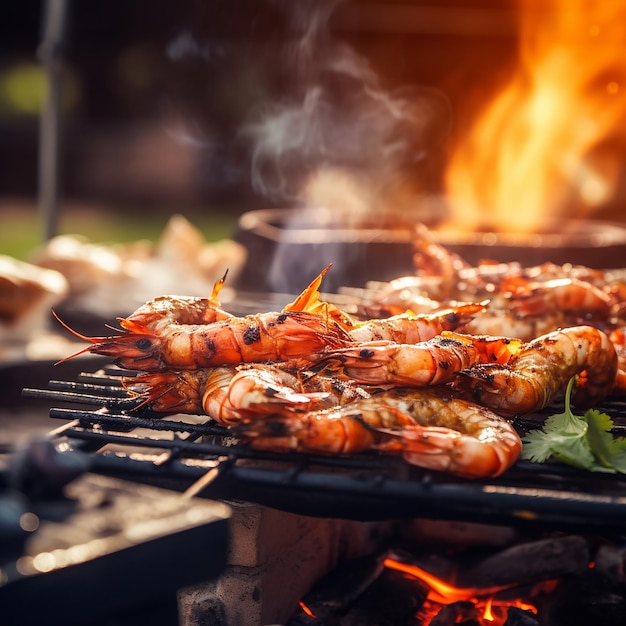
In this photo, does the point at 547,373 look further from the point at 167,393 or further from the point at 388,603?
the point at 167,393

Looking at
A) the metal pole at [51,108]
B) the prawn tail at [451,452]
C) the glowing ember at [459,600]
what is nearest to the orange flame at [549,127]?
the metal pole at [51,108]

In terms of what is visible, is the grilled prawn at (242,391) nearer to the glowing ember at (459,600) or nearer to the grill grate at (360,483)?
the grill grate at (360,483)

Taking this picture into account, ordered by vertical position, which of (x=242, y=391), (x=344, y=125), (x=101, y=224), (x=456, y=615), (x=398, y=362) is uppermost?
(x=101, y=224)

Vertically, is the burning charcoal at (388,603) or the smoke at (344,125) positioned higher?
the smoke at (344,125)

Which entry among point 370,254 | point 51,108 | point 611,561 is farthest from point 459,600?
point 51,108

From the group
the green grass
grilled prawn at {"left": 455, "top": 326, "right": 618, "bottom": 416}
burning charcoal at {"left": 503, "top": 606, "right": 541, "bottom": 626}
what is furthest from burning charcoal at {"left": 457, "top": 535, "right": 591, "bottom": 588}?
→ the green grass

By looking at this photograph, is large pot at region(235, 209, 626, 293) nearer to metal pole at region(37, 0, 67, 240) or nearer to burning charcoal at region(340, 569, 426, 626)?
burning charcoal at region(340, 569, 426, 626)
